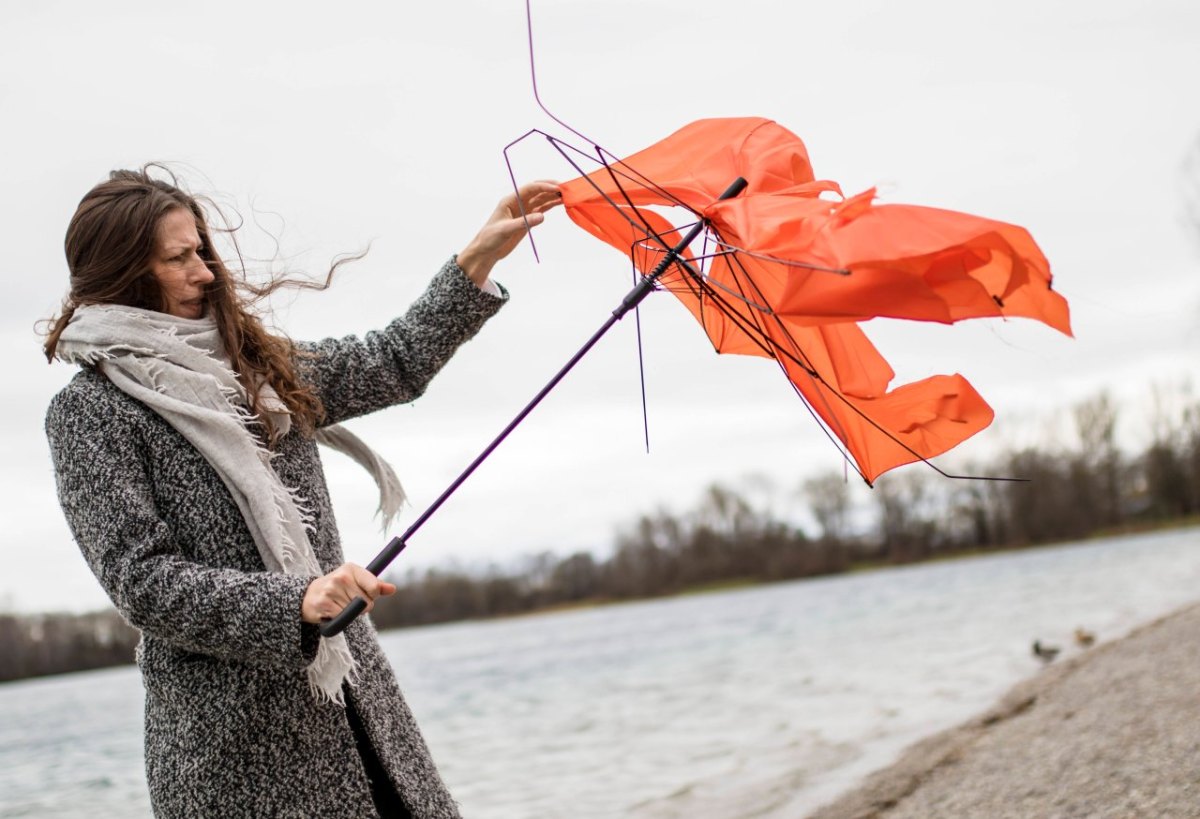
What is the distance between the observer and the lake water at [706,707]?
10969mm

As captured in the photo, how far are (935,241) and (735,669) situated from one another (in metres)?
21.1

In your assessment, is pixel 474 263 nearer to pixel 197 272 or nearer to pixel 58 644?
pixel 197 272

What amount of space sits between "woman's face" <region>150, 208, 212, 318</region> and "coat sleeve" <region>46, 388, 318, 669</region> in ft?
1.08

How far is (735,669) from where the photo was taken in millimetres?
22422

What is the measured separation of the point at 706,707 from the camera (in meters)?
16.7

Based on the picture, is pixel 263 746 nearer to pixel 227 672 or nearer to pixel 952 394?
pixel 227 672

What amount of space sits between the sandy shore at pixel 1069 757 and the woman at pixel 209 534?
418cm

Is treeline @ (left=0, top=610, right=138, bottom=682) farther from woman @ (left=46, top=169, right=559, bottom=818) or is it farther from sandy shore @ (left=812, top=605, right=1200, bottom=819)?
woman @ (left=46, top=169, right=559, bottom=818)

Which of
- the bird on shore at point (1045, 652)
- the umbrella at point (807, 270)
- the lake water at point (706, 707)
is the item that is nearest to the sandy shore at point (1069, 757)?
the lake water at point (706, 707)

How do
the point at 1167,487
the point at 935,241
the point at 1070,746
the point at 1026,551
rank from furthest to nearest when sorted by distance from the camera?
the point at 1026,551 < the point at 1167,487 < the point at 1070,746 < the point at 935,241

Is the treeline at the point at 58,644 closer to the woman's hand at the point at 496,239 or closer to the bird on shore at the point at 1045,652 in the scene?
the bird on shore at the point at 1045,652

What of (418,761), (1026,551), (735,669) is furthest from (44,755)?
(1026,551)

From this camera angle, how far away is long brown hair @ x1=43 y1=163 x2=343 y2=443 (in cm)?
241

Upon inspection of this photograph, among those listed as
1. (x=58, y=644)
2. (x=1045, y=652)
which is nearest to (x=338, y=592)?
(x=1045, y=652)
